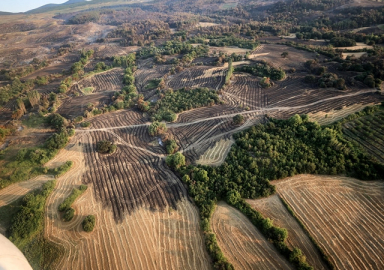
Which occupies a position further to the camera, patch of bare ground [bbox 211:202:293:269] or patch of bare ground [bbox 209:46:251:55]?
patch of bare ground [bbox 209:46:251:55]

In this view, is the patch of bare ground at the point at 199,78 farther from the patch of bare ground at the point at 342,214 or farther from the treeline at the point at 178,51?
the patch of bare ground at the point at 342,214

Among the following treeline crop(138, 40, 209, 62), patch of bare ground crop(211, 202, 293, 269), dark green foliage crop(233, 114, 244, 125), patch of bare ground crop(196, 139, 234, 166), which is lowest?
patch of bare ground crop(211, 202, 293, 269)

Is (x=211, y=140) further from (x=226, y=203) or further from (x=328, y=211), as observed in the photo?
(x=328, y=211)

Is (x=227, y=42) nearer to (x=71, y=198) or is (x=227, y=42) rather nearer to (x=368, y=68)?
(x=368, y=68)

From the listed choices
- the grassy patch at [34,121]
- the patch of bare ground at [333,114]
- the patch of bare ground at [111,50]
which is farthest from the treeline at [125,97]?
the patch of bare ground at [333,114]

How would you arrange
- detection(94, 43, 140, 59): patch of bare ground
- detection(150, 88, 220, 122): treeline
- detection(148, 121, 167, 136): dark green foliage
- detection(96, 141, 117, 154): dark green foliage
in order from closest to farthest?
detection(96, 141, 117, 154): dark green foliage < detection(148, 121, 167, 136): dark green foliage < detection(150, 88, 220, 122): treeline < detection(94, 43, 140, 59): patch of bare ground

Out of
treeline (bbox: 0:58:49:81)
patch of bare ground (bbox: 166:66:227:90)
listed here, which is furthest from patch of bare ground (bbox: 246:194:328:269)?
treeline (bbox: 0:58:49:81)

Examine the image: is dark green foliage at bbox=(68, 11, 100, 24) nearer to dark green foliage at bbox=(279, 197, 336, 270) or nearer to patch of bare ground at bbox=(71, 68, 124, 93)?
patch of bare ground at bbox=(71, 68, 124, 93)

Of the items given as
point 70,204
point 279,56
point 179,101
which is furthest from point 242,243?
point 279,56
